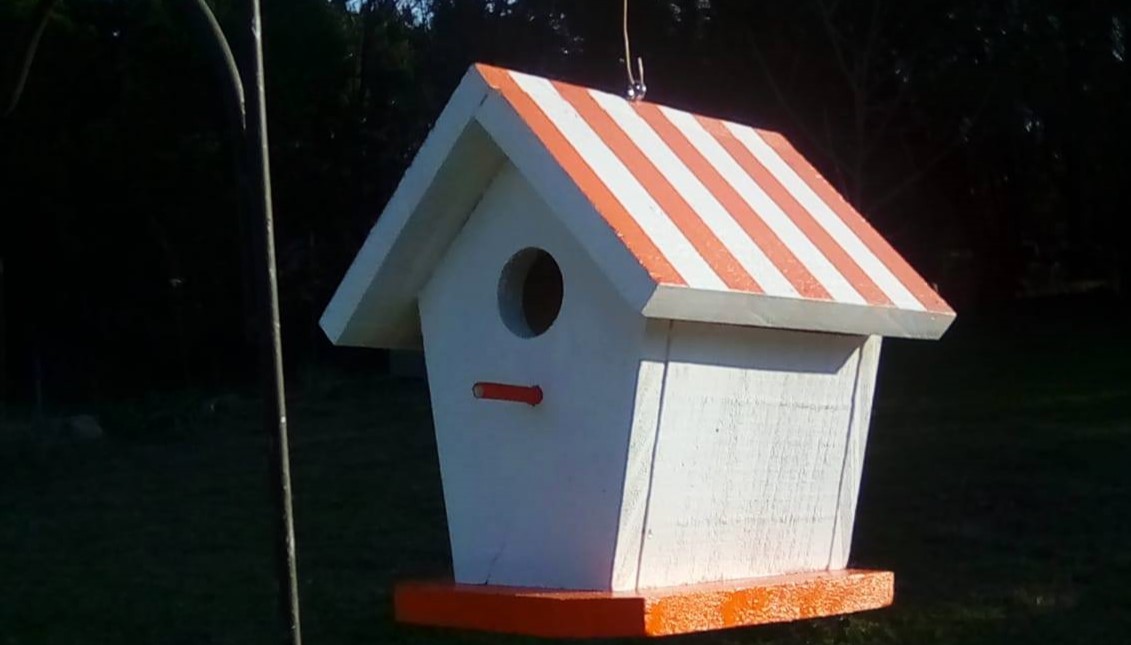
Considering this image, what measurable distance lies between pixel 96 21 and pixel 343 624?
1231 centimetres

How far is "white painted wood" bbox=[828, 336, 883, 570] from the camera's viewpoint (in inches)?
127

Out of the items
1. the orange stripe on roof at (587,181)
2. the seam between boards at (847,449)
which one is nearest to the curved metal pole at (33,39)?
the orange stripe on roof at (587,181)

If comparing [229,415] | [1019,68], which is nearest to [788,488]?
[1019,68]

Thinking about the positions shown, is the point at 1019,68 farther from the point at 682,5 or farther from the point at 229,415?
the point at 229,415

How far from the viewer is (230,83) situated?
2768 millimetres

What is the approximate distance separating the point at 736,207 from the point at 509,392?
59cm

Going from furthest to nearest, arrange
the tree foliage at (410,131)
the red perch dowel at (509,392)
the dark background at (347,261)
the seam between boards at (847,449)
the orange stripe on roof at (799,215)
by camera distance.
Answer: the tree foliage at (410,131) < the dark background at (347,261) < the seam between boards at (847,449) < the orange stripe on roof at (799,215) < the red perch dowel at (509,392)

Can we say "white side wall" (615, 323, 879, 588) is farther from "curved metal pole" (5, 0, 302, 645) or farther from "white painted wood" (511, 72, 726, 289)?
"curved metal pole" (5, 0, 302, 645)

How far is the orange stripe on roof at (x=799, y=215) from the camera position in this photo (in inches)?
122

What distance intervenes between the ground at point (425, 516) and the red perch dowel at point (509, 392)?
377 centimetres

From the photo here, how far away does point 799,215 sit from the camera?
3234mm

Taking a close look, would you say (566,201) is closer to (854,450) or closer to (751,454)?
(751,454)

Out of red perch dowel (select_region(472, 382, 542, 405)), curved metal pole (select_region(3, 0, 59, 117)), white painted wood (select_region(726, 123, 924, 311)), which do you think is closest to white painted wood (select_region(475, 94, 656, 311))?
red perch dowel (select_region(472, 382, 542, 405))

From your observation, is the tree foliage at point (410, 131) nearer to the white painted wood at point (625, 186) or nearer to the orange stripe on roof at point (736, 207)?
the orange stripe on roof at point (736, 207)
